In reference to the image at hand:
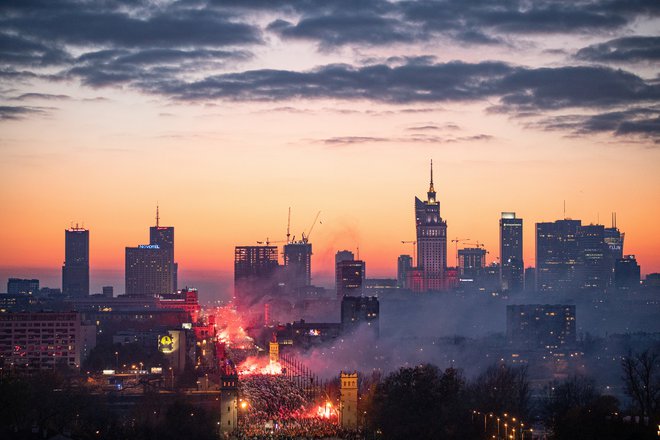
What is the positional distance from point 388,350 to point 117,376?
4495 cm

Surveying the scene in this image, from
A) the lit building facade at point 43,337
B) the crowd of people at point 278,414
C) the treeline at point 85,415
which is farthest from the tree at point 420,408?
the lit building facade at point 43,337

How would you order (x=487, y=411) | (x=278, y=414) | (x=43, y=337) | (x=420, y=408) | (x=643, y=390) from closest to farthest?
1. (x=487, y=411)
2. (x=643, y=390)
3. (x=420, y=408)
4. (x=278, y=414)
5. (x=43, y=337)

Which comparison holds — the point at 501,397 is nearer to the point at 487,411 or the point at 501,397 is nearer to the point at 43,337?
the point at 487,411

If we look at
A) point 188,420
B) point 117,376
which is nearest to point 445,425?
point 188,420

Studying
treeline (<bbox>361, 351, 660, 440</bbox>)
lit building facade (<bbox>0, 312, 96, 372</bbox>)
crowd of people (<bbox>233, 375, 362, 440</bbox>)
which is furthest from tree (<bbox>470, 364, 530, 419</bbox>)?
lit building facade (<bbox>0, 312, 96, 372</bbox>)

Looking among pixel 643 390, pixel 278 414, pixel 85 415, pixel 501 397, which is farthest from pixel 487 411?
pixel 85 415

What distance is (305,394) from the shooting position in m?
119

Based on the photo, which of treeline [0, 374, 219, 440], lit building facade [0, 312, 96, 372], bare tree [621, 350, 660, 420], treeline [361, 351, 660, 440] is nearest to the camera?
treeline [361, 351, 660, 440]

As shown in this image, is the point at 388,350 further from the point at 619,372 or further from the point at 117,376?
the point at 117,376

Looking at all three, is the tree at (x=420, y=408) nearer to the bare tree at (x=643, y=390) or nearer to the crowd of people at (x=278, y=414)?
the crowd of people at (x=278, y=414)

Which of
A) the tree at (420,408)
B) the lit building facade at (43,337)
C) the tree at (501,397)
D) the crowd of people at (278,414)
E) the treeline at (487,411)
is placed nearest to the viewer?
the treeline at (487,411)

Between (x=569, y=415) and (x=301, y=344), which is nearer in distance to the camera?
(x=569, y=415)

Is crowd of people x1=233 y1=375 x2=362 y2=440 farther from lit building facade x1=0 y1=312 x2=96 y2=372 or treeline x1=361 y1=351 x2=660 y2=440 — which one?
lit building facade x1=0 y1=312 x2=96 y2=372

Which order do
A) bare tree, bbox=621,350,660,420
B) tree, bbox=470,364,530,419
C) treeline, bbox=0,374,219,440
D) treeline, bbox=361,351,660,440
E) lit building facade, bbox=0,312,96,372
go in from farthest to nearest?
1. lit building facade, bbox=0,312,96,372
2. tree, bbox=470,364,530,419
3. bare tree, bbox=621,350,660,420
4. treeline, bbox=0,374,219,440
5. treeline, bbox=361,351,660,440
